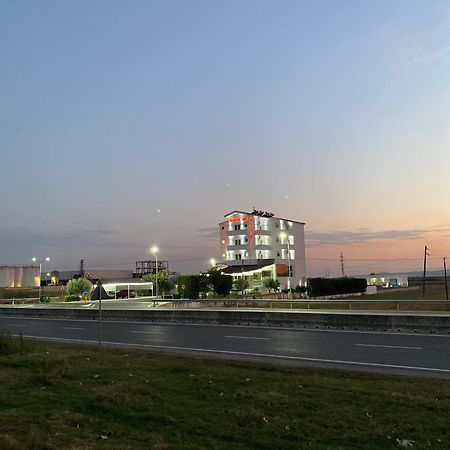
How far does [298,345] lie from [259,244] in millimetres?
71447

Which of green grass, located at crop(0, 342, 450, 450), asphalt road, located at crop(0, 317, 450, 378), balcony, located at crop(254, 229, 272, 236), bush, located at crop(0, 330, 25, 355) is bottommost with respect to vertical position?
asphalt road, located at crop(0, 317, 450, 378)

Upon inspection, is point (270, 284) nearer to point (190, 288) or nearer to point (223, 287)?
point (223, 287)

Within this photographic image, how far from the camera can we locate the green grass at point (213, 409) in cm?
579

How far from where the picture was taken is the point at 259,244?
290 feet

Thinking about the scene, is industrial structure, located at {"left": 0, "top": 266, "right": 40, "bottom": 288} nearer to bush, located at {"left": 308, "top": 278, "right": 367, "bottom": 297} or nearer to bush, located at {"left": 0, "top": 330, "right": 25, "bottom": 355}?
bush, located at {"left": 308, "top": 278, "right": 367, "bottom": 297}

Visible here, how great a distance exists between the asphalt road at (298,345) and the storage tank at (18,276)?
305ft

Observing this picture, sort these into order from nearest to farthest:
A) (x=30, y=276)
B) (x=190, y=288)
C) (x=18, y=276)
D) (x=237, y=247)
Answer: (x=190, y=288) → (x=237, y=247) → (x=18, y=276) → (x=30, y=276)

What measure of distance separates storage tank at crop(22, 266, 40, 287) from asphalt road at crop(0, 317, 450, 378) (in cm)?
9459

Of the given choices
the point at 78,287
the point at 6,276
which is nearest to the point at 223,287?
the point at 78,287

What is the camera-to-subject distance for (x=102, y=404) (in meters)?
7.45

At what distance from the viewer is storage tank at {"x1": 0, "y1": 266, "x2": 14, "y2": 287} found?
107938mm

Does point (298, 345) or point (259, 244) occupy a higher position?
point (259, 244)

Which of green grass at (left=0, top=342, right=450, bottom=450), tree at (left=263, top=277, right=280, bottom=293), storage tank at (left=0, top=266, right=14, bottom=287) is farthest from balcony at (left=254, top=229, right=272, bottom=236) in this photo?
green grass at (left=0, top=342, right=450, bottom=450)

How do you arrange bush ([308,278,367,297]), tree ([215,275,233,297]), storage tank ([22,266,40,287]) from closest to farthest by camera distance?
tree ([215,275,233,297]), bush ([308,278,367,297]), storage tank ([22,266,40,287])
